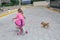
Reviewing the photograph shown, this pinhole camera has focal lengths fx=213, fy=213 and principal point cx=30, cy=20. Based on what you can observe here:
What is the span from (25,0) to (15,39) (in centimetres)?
4148

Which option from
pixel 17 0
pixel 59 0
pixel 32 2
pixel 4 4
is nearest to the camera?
pixel 59 0

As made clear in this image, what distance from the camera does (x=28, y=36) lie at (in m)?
10.5

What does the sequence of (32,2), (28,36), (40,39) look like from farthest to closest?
(32,2) → (28,36) → (40,39)

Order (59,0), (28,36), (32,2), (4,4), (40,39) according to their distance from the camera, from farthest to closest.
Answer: (32,2) → (4,4) → (59,0) → (28,36) → (40,39)

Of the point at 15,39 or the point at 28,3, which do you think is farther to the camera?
the point at 28,3

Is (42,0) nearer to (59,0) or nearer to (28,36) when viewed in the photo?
(59,0)

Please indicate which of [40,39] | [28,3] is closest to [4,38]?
[40,39]

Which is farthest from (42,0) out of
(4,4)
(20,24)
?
(20,24)

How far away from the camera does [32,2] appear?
51500 mm

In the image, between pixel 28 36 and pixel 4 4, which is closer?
pixel 28 36

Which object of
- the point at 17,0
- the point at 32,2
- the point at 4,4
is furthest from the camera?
the point at 32,2

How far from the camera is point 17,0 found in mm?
48406

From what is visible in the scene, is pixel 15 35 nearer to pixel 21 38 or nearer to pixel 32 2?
pixel 21 38

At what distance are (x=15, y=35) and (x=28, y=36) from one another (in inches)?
28.1
